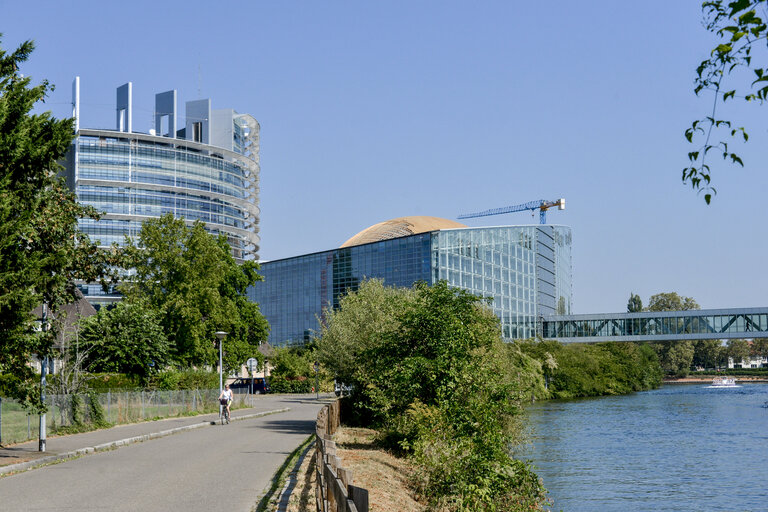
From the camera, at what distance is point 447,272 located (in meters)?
97.4

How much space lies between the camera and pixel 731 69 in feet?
18.0

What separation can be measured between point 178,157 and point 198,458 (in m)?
151

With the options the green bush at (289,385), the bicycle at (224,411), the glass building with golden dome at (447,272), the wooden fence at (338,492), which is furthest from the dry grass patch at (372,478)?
the glass building with golden dome at (447,272)

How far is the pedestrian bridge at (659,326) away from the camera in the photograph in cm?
10981

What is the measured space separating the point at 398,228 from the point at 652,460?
10974cm

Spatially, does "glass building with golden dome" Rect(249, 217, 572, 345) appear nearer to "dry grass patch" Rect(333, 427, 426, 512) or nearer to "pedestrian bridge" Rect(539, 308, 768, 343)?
"pedestrian bridge" Rect(539, 308, 768, 343)

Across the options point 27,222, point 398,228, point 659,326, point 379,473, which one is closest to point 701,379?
point 659,326

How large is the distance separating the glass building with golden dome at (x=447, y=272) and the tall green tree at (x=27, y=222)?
7026 cm

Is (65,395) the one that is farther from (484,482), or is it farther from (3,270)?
(484,482)

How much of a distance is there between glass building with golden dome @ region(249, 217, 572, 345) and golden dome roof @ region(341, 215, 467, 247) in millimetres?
21461

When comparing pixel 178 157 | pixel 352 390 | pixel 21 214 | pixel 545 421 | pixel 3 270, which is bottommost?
pixel 545 421

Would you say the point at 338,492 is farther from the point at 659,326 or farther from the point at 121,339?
the point at 659,326

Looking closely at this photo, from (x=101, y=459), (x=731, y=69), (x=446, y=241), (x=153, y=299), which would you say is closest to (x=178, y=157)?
(x=446, y=241)

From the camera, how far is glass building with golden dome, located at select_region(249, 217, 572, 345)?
9875cm
